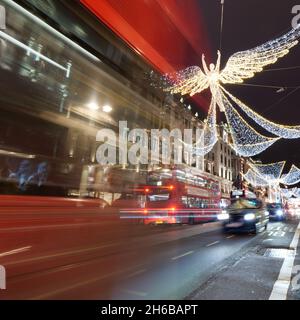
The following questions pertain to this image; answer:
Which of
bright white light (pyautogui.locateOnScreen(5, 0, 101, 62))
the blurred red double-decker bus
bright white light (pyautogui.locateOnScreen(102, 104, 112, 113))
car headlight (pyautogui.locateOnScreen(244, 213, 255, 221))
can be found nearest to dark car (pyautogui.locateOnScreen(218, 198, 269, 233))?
car headlight (pyautogui.locateOnScreen(244, 213, 255, 221))

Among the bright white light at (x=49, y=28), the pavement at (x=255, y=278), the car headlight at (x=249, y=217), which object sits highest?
the bright white light at (x=49, y=28)

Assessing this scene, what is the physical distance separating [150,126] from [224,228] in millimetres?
7604

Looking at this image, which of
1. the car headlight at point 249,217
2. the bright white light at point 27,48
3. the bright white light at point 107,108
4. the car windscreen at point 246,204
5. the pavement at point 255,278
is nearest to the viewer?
the pavement at point 255,278

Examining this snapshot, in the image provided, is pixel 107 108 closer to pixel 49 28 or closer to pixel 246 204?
pixel 49 28

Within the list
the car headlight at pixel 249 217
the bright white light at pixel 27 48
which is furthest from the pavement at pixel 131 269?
the car headlight at pixel 249 217

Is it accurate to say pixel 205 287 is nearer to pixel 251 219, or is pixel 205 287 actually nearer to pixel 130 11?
pixel 130 11

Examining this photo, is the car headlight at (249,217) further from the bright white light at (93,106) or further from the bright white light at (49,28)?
the bright white light at (49,28)

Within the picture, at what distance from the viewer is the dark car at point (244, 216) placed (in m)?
15.7

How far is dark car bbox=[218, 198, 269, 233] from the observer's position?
51.4ft

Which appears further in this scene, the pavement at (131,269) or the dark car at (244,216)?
the dark car at (244,216)

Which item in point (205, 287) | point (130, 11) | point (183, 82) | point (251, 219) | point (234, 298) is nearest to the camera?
point (234, 298)

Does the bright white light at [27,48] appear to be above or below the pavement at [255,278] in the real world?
above
